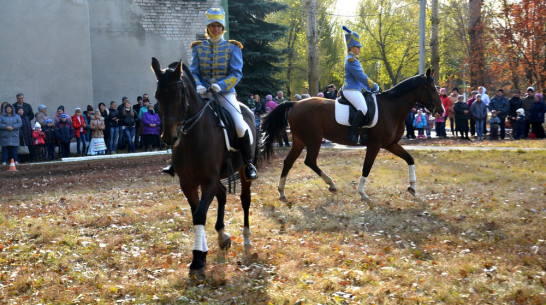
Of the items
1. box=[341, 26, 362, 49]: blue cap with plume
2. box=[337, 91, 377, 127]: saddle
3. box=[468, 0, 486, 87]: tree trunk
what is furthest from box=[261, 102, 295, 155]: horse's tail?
box=[468, 0, 486, 87]: tree trunk

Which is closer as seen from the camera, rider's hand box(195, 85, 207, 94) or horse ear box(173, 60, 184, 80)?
horse ear box(173, 60, 184, 80)

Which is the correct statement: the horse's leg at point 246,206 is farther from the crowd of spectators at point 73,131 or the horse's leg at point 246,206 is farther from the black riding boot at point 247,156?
the crowd of spectators at point 73,131

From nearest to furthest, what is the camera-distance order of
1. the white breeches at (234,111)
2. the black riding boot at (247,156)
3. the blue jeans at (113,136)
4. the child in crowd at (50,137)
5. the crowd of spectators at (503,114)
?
the white breeches at (234,111) → the black riding boot at (247,156) → the child in crowd at (50,137) → the blue jeans at (113,136) → the crowd of spectators at (503,114)

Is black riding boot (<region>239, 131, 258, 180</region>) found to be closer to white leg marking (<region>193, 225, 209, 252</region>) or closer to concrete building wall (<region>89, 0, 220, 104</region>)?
white leg marking (<region>193, 225, 209, 252</region>)

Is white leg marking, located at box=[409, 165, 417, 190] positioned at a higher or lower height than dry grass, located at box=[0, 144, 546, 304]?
higher

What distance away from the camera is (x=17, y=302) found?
6.09m

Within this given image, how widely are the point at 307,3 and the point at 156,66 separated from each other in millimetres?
23846

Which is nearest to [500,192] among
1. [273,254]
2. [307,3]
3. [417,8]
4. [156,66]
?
[273,254]

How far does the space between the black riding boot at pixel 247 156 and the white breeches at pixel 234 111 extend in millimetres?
121

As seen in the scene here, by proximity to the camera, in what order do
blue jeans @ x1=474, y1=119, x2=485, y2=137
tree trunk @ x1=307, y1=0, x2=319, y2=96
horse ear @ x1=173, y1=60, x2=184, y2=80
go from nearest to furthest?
horse ear @ x1=173, y1=60, x2=184, y2=80 → blue jeans @ x1=474, y1=119, x2=485, y2=137 → tree trunk @ x1=307, y1=0, x2=319, y2=96

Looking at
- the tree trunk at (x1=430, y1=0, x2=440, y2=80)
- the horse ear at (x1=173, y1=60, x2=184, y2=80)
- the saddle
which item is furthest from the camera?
the tree trunk at (x1=430, y1=0, x2=440, y2=80)

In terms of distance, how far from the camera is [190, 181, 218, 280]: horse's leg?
271 inches

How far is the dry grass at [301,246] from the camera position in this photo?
6250 mm

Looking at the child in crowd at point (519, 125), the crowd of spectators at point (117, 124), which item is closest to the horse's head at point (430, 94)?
the crowd of spectators at point (117, 124)
